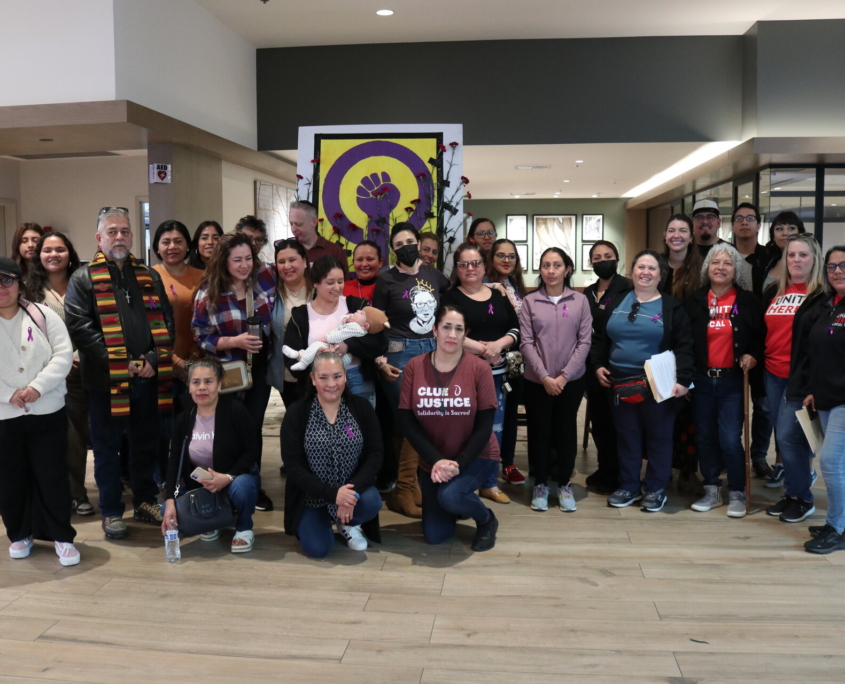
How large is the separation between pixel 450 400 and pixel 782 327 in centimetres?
176

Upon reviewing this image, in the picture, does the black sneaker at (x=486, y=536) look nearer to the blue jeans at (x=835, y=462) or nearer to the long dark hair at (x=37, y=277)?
the blue jeans at (x=835, y=462)

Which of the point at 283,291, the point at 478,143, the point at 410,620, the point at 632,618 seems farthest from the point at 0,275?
the point at 478,143

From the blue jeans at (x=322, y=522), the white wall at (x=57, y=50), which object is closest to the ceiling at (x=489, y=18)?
the white wall at (x=57, y=50)

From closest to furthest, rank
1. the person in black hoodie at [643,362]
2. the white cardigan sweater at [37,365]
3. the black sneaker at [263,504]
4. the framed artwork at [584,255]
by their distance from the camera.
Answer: the white cardigan sweater at [37,365]
the person in black hoodie at [643,362]
the black sneaker at [263,504]
the framed artwork at [584,255]

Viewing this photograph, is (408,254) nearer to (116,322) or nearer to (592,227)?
(116,322)

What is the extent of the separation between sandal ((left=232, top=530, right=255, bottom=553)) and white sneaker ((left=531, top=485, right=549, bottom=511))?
1.49m

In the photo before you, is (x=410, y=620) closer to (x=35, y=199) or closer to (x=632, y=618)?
(x=632, y=618)

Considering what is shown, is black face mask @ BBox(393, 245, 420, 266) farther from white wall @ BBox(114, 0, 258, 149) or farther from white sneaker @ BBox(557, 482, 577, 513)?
white wall @ BBox(114, 0, 258, 149)

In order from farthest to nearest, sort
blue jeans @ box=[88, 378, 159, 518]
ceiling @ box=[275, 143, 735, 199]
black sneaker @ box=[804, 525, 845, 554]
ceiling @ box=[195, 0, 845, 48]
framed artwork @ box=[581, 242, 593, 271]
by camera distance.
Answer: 1. framed artwork @ box=[581, 242, 593, 271]
2. ceiling @ box=[275, 143, 735, 199]
3. ceiling @ box=[195, 0, 845, 48]
4. blue jeans @ box=[88, 378, 159, 518]
5. black sneaker @ box=[804, 525, 845, 554]

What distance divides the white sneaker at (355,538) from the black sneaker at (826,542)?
203 cm

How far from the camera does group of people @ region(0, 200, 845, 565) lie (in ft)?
10.4

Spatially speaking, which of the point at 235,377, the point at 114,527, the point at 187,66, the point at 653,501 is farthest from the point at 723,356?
the point at 187,66

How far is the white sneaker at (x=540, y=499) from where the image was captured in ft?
Answer: 12.5

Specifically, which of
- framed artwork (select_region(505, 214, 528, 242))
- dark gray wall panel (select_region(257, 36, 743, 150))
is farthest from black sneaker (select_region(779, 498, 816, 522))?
framed artwork (select_region(505, 214, 528, 242))
